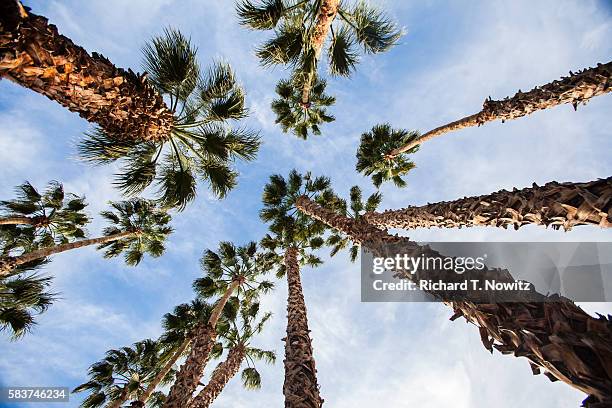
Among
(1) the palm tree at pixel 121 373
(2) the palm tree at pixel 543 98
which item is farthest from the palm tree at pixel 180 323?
(2) the palm tree at pixel 543 98

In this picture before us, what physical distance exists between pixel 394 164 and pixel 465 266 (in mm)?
10558

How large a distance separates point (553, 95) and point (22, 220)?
17.0 metres

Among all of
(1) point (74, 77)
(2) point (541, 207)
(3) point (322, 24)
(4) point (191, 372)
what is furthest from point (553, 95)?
(4) point (191, 372)

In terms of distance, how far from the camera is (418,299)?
4824 mm

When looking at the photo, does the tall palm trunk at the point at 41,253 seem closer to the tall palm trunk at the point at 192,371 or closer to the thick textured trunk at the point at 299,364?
the tall palm trunk at the point at 192,371

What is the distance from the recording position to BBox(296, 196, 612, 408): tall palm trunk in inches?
63.4

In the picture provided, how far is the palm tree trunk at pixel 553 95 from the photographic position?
16.6 feet

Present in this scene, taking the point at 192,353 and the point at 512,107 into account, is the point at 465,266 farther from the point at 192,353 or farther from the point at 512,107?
the point at 192,353

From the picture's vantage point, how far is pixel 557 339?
6.02 ft

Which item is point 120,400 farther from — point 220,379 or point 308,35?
point 308,35

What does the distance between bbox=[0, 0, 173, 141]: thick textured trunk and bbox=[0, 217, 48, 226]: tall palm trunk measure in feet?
34.1

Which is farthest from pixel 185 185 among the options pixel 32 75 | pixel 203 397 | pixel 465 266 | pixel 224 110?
pixel 465 266

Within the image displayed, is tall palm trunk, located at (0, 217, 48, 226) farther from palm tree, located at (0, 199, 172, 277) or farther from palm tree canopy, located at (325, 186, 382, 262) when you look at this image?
palm tree canopy, located at (325, 186, 382, 262)

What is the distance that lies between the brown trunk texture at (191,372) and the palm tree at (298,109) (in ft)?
29.4
